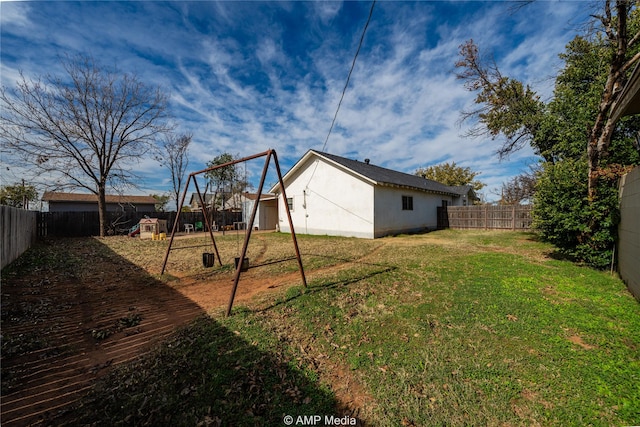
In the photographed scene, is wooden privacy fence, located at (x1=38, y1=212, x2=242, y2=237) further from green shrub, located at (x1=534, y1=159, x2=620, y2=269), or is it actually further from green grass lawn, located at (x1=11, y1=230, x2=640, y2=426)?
green shrub, located at (x1=534, y1=159, x2=620, y2=269)

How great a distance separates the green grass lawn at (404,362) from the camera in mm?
2191

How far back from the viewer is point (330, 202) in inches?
580

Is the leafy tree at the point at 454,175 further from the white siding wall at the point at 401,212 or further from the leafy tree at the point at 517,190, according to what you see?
the white siding wall at the point at 401,212

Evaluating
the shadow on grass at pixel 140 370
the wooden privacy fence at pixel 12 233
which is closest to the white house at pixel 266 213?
the wooden privacy fence at pixel 12 233

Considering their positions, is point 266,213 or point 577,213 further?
point 266,213

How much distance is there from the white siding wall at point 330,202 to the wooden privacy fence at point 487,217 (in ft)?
31.1

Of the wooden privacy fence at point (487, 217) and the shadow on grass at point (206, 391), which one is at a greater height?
the wooden privacy fence at point (487, 217)

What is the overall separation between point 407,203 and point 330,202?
5215 millimetres

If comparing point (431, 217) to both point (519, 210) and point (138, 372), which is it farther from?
point (138, 372)

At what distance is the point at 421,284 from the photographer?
535 centimetres

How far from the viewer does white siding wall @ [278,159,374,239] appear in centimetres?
1320

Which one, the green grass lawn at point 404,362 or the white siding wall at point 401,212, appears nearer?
the green grass lawn at point 404,362

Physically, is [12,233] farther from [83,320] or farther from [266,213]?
[266,213]

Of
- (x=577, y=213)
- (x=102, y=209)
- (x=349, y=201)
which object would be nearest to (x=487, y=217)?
(x=349, y=201)
